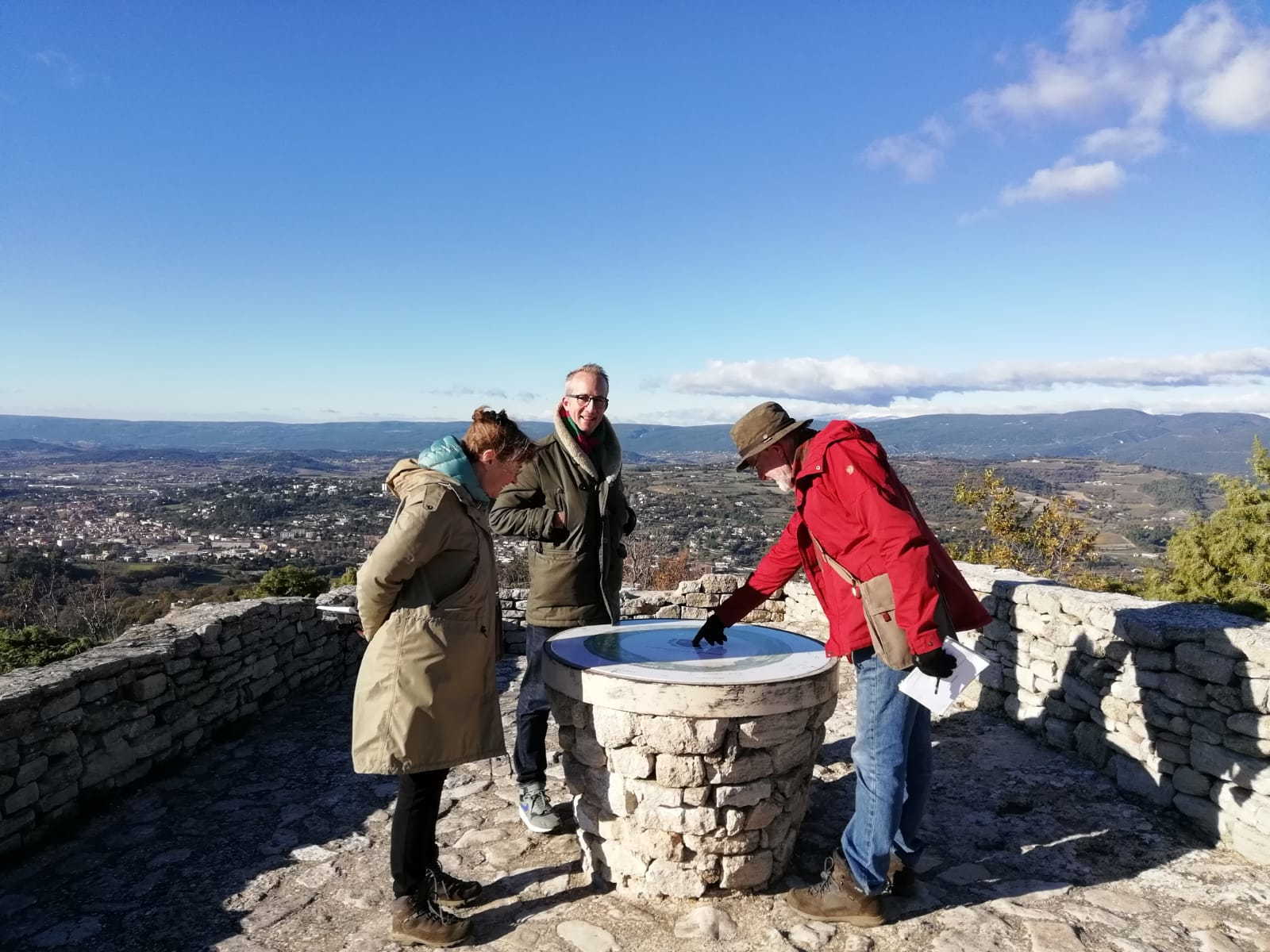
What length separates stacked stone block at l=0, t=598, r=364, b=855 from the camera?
3.86m

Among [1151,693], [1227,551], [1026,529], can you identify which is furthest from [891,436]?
[1151,693]

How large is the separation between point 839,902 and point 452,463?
7.66 feet

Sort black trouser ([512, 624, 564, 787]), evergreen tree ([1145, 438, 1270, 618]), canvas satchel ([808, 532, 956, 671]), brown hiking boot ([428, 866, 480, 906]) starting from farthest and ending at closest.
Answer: evergreen tree ([1145, 438, 1270, 618])
black trouser ([512, 624, 564, 787])
brown hiking boot ([428, 866, 480, 906])
canvas satchel ([808, 532, 956, 671])

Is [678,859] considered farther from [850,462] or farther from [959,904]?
[850,462]

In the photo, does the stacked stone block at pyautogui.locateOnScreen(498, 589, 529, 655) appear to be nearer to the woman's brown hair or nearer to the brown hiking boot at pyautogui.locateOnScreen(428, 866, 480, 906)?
the brown hiking boot at pyautogui.locateOnScreen(428, 866, 480, 906)

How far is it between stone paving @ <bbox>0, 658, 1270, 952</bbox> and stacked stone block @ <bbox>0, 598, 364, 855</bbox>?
0.71 ft

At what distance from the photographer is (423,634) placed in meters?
2.76

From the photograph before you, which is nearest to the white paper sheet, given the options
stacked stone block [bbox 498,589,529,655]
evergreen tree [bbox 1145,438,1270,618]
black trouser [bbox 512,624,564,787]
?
black trouser [bbox 512,624,564,787]

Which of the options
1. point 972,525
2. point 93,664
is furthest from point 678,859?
point 972,525

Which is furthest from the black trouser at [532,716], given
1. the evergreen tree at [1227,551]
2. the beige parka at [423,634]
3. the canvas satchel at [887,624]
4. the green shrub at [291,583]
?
the evergreen tree at [1227,551]

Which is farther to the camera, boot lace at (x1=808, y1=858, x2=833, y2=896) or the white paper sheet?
boot lace at (x1=808, y1=858, x2=833, y2=896)

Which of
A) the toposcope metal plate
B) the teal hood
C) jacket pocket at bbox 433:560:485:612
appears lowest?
the toposcope metal plate

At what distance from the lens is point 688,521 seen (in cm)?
2669

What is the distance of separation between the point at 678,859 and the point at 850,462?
1818 mm
